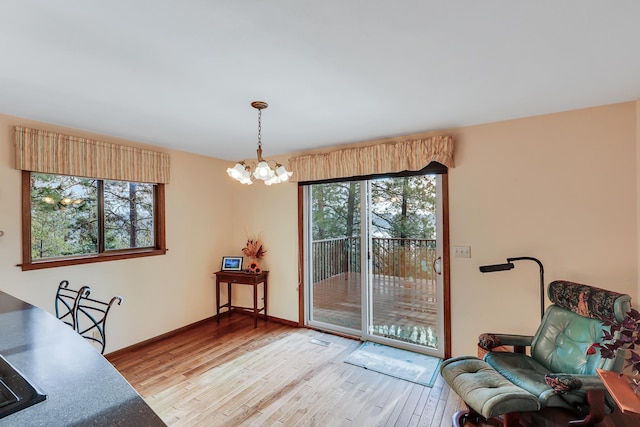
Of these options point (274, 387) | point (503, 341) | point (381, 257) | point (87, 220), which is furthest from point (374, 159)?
point (87, 220)

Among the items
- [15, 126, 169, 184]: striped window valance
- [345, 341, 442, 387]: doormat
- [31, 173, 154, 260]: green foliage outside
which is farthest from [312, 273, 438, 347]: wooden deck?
[15, 126, 169, 184]: striped window valance

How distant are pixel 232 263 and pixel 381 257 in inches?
86.0

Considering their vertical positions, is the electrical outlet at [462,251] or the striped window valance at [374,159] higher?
the striped window valance at [374,159]

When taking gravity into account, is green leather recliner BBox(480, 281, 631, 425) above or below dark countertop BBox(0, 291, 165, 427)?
below

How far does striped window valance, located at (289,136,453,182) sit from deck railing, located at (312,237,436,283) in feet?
2.79

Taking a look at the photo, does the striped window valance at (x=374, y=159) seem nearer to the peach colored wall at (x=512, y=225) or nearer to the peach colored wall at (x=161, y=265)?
the peach colored wall at (x=512, y=225)

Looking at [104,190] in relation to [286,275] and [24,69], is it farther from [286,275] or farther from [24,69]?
[286,275]

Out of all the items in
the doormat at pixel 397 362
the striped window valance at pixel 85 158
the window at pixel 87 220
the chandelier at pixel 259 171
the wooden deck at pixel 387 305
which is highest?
the striped window valance at pixel 85 158

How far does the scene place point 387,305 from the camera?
3777 millimetres

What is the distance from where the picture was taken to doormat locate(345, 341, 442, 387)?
2.80 metres

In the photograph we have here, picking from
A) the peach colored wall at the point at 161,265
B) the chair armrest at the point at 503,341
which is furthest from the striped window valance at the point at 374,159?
the chair armrest at the point at 503,341

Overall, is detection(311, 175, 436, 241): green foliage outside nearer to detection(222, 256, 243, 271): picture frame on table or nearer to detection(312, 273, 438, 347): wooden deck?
detection(312, 273, 438, 347): wooden deck

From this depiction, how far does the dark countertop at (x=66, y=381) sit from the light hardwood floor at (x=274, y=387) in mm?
1304

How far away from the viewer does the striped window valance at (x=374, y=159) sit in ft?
9.75
